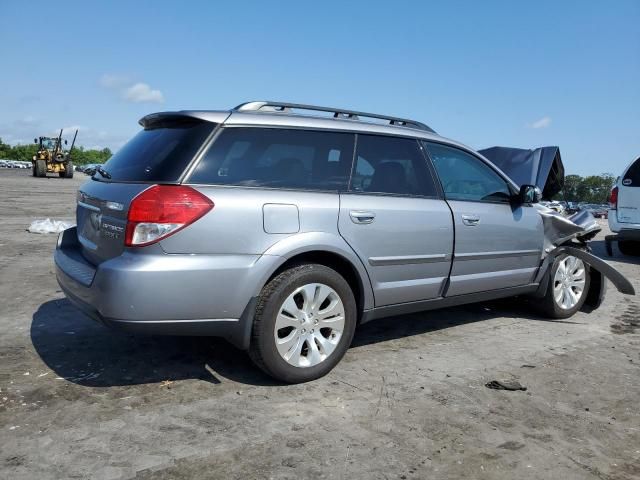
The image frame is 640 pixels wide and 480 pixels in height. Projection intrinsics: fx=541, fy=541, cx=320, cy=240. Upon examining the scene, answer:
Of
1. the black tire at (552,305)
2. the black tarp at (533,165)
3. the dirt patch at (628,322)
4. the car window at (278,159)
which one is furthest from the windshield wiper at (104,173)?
the black tarp at (533,165)

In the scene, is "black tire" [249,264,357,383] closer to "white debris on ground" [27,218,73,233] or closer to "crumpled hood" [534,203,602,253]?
"crumpled hood" [534,203,602,253]

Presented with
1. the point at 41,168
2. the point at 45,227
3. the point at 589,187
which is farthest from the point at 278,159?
the point at 589,187

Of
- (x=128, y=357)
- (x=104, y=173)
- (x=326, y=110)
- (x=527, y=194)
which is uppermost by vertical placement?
(x=326, y=110)

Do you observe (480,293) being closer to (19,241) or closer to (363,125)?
(363,125)

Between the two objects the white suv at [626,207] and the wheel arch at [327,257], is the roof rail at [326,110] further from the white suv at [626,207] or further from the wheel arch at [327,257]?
the white suv at [626,207]

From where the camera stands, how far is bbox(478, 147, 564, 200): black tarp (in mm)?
10383

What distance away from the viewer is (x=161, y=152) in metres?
3.34

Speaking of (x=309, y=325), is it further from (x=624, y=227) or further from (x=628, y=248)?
(x=628, y=248)

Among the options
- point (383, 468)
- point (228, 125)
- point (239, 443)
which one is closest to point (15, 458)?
point (239, 443)

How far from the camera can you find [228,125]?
132 inches

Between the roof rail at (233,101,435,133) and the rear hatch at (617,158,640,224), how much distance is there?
635 cm

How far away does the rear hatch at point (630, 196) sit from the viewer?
9242mm

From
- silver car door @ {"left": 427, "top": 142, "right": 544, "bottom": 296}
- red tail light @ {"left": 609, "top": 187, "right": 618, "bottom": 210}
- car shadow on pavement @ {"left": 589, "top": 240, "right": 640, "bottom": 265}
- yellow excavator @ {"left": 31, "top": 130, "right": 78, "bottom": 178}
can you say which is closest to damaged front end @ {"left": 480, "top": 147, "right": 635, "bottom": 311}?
silver car door @ {"left": 427, "top": 142, "right": 544, "bottom": 296}

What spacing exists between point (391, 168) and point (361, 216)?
598 millimetres
